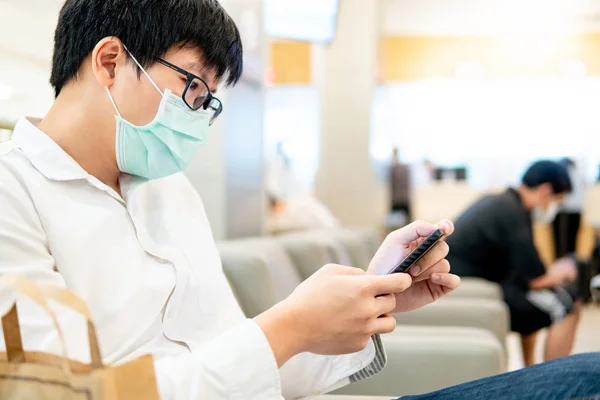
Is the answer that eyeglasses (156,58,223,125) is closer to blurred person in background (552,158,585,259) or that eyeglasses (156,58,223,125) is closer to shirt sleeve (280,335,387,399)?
shirt sleeve (280,335,387,399)

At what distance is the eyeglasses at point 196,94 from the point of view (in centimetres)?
112

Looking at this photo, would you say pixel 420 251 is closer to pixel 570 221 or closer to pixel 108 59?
pixel 108 59

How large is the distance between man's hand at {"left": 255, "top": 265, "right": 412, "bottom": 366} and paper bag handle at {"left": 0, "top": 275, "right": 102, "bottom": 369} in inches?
10.1

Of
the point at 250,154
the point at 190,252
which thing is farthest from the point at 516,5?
the point at 190,252

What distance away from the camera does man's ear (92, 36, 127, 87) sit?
108 cm

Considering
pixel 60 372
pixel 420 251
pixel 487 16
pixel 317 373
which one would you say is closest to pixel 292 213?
pixel 317 373

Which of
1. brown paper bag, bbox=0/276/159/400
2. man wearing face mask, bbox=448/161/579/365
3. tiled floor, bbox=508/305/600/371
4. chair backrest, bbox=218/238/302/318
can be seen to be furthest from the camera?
tiled floor, bbox=508/305/600/371

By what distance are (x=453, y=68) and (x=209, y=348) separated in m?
9.90

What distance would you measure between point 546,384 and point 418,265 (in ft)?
0.88

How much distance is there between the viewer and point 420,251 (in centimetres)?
98

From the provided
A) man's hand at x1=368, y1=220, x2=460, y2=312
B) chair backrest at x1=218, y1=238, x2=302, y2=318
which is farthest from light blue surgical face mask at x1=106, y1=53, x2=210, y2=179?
chair backrest at x1=218, y1=238, x2=302, y2=318

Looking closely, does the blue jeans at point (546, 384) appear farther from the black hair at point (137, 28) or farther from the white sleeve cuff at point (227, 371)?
the black hair at point (137, 28)

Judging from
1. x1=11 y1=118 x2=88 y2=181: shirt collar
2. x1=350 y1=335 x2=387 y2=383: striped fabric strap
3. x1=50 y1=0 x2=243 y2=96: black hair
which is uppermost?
x1=50 y1=0 x2=243 y2=96: black hair

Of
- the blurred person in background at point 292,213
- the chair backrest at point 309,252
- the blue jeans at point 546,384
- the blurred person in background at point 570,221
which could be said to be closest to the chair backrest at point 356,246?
the chair backrest at point 309,252
